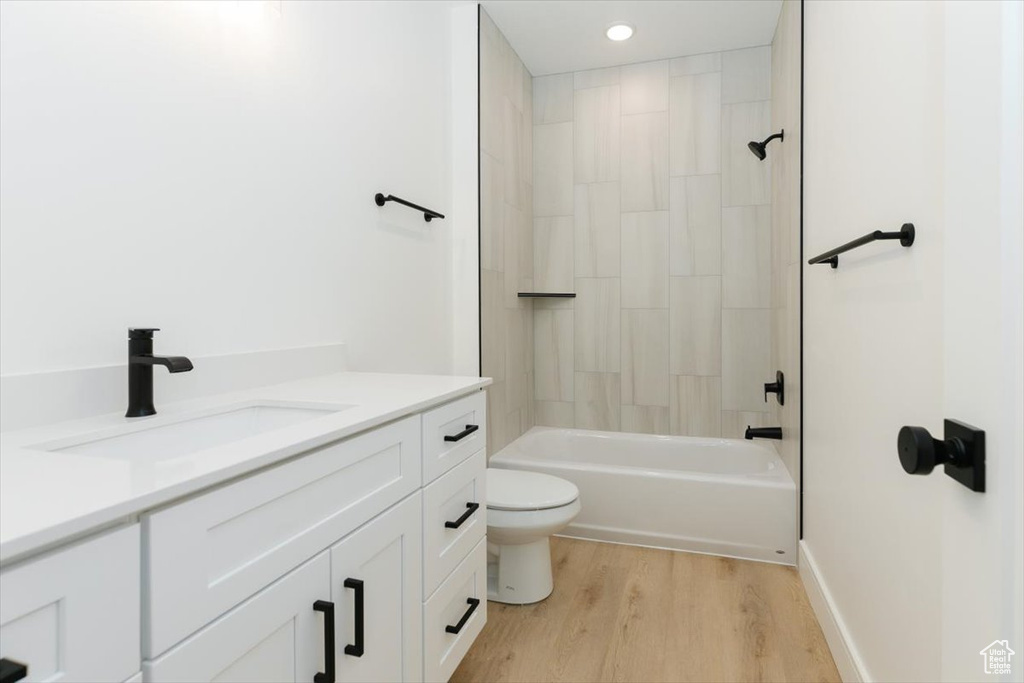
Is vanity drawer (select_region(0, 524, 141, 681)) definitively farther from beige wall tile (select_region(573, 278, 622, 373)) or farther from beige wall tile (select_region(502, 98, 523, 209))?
beige wall tile (select_region(573, 278, 622, 373))

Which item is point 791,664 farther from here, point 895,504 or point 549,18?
point 549,18

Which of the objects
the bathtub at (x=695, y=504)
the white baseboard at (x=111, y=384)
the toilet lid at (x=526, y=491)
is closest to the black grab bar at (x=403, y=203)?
the white baseboard at (x=111, y=384)

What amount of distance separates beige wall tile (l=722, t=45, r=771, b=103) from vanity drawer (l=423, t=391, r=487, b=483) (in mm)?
2370

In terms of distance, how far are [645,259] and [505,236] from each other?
0.85m

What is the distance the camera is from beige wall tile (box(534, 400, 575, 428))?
325 centimetres

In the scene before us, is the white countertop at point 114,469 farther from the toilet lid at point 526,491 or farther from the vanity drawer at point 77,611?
the toilet lid at point 526,491

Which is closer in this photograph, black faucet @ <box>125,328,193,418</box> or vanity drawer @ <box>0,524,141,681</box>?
vanity drawer @ <box>0,524,141,681</box>

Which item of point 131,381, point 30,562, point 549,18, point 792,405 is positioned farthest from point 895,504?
point 549,18

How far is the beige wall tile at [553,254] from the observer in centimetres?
321

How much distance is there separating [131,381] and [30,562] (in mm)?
610

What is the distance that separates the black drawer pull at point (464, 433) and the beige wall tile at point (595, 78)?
7.97 ft

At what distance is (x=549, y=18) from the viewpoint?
8.46 feet

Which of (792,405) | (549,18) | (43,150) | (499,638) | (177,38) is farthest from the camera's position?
(549,18)

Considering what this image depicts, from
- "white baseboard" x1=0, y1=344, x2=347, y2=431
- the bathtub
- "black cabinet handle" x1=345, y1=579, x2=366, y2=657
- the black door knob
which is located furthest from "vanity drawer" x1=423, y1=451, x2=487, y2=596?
the bathtub
